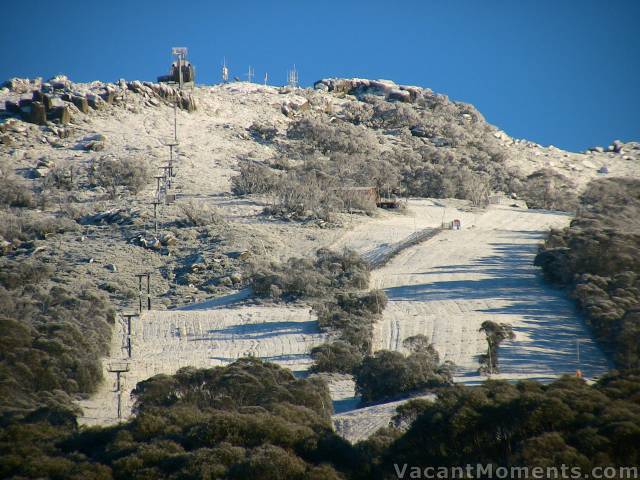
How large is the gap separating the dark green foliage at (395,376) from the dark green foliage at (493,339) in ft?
3.72

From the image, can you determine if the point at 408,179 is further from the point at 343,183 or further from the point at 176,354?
the point at 176,354

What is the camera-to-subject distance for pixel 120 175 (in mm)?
49875

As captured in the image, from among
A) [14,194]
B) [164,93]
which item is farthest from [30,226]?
[164,93]

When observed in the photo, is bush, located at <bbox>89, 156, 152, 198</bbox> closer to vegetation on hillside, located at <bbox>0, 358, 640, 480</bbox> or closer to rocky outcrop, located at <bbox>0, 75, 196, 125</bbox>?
rocky outcrop, located at <bbox>0, 75, 196, 125</bbox>

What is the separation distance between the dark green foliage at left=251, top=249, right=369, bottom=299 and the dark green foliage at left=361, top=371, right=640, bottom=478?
684 inches

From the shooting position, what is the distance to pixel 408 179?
58.7m

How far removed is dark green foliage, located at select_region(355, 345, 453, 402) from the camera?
2264 cm

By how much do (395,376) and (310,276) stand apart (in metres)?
12.0

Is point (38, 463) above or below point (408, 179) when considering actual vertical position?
below

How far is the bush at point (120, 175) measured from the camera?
49438mm

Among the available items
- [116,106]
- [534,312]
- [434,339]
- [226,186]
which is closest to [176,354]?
[434,339]

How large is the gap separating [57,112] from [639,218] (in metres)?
30.7

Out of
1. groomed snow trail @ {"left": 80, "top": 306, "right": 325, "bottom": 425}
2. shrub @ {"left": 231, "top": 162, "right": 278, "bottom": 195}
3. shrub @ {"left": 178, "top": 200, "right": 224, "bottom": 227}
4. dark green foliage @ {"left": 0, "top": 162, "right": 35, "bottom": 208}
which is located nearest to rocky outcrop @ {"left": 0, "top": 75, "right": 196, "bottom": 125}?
dark green foliage @ {"left": 0, "top": 162, "right": 35, "bottom": 208}

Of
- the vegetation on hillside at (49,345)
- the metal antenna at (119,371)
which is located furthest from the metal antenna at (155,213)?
the metal antenna at (119,371)
